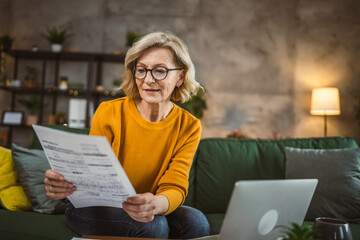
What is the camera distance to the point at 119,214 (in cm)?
121

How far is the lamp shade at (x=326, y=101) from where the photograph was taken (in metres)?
4.05

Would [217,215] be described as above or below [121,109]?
below

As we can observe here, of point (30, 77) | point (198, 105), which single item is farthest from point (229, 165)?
point (30, 77)

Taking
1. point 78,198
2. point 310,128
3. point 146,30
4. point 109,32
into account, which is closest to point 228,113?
point 310,128

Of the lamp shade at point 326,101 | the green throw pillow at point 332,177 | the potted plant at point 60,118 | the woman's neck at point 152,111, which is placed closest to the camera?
the woman's neck at point 152,111

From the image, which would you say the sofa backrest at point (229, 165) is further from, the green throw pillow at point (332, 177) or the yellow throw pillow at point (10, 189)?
the yellow throw pillow at point (10, 189)

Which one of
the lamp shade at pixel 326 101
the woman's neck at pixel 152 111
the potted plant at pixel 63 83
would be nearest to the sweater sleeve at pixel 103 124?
the woman's neck at pixel 152 111

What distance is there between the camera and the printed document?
81 cm

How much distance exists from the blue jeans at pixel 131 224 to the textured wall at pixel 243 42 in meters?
3.21

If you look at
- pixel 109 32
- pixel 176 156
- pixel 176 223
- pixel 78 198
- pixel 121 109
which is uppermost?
pixel 109 32

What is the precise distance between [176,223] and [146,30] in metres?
3.65

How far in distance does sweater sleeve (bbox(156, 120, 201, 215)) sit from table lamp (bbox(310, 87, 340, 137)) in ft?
10.1

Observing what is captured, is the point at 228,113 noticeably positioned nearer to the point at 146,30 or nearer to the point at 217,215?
the point at 146,30

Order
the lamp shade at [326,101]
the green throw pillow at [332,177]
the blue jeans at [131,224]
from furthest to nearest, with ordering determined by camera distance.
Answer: the lamp shade at [326,101] < the green throw pillow at [332,177] < the blue jeans at [131,224]
